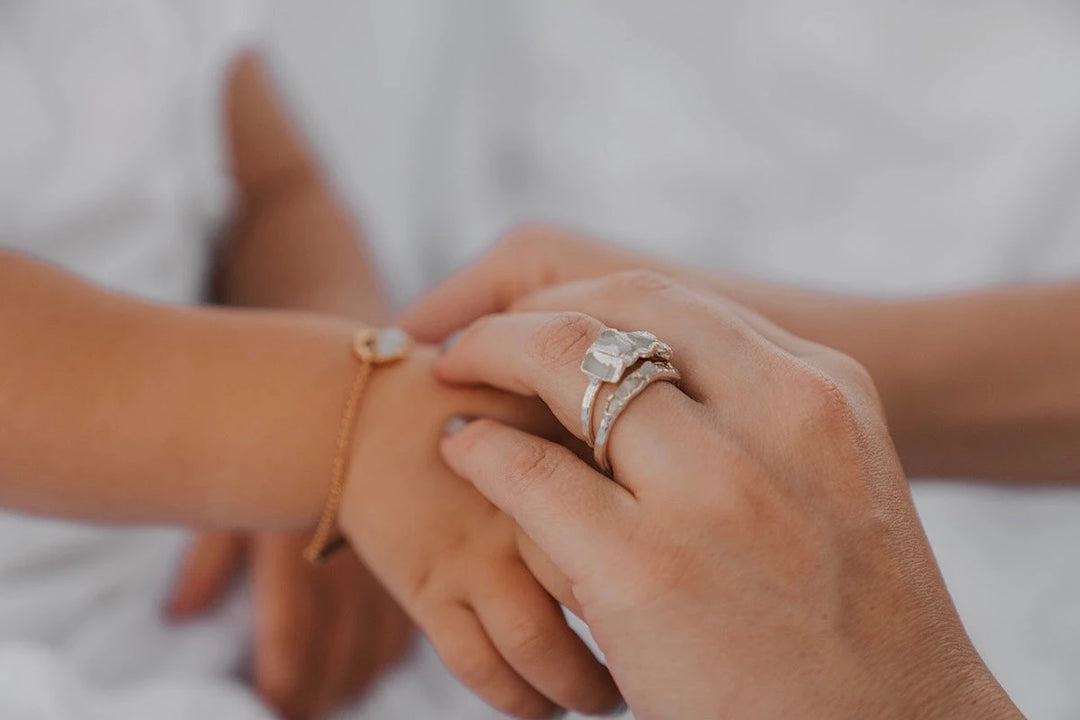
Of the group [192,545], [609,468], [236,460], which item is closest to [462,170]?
[192,545]

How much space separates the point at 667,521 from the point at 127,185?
0.66 meters

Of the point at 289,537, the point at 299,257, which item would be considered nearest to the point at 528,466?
the point at 289,537

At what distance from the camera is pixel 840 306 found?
756 mm

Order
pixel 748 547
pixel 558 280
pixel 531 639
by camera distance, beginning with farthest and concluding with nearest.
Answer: pixel 558 280, pixel 531 639, pixel 748 547

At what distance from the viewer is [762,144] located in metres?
1.28

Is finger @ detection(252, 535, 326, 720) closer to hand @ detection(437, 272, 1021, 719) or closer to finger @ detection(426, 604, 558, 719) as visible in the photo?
finger @ detection(426, 604, 558, 719)

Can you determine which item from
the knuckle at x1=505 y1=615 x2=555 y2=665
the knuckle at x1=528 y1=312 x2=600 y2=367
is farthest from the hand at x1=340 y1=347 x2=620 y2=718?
the knuckle at x1=528 y1=312 x2=600 y2=367

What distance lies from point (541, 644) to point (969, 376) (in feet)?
1.29

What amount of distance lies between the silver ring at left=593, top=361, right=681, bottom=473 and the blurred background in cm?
65

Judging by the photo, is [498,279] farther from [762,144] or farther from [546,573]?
[762,144]

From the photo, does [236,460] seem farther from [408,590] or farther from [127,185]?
[127,185]

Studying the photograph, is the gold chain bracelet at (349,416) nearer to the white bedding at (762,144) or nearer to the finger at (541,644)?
the finger at (541,644)

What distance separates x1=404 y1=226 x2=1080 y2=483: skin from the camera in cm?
72

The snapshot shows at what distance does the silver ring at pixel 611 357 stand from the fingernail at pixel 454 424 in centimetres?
13
